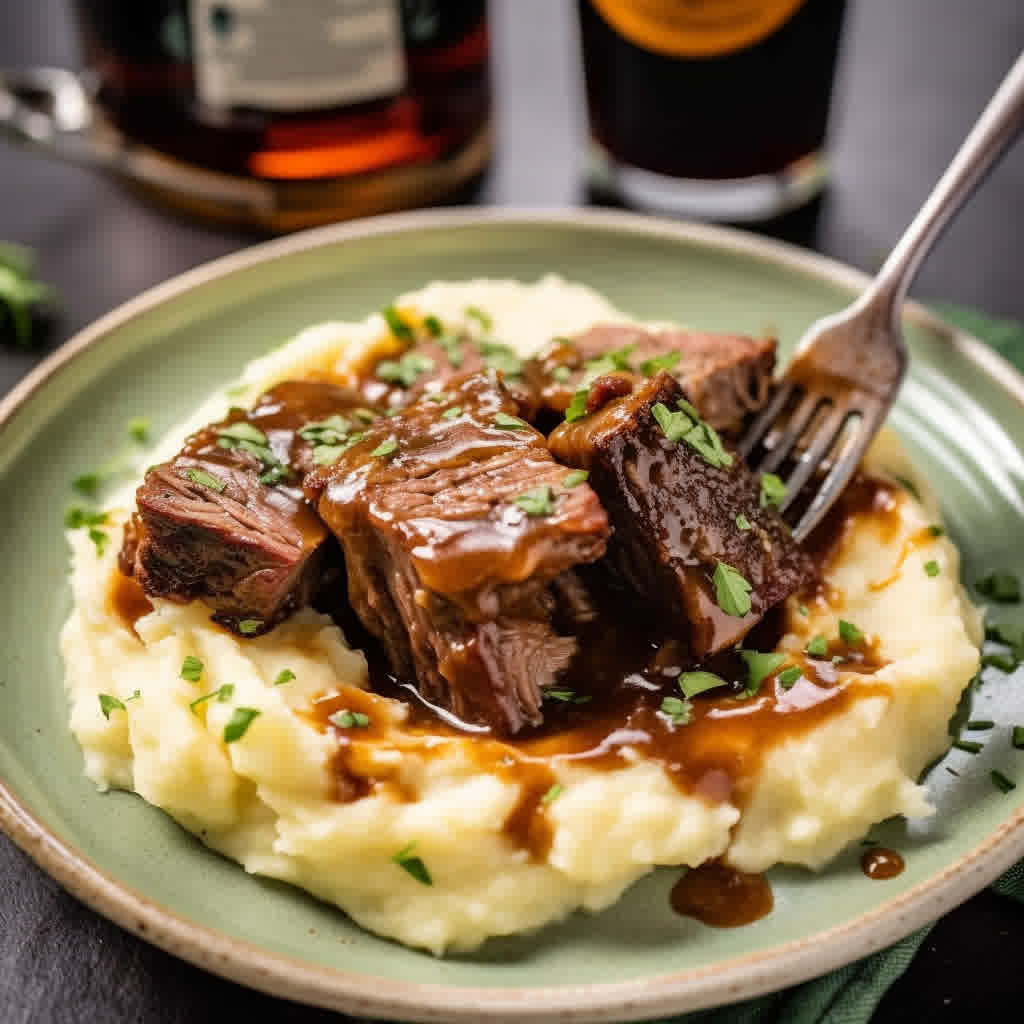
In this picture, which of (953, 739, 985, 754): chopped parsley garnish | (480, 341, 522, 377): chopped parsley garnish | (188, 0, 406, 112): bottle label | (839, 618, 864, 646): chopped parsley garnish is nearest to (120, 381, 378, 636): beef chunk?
(480, 341, 522, 377): chopped parsley garnish

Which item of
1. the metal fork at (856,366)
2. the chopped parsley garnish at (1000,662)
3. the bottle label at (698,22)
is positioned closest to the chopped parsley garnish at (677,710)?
the metal fork at (856,366)

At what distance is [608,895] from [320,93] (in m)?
4.47

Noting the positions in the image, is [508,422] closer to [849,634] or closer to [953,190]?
[849,634]

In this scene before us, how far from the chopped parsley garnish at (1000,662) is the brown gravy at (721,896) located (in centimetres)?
114

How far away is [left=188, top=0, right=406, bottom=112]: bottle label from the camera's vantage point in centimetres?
695

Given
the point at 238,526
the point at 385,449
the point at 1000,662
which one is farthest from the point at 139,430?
the point at 1000,662

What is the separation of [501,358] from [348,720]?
1.65 metres

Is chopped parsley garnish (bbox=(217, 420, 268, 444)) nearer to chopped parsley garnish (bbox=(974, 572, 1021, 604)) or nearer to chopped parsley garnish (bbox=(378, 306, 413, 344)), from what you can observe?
chopped parsley garnish (bbox=(378, 306, 413, 344))

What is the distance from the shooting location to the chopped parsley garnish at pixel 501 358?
527cm

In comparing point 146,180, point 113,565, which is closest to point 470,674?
point 113,565

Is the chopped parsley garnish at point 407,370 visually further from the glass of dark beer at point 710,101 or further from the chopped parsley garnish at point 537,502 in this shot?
the glass of dark beer at point 710,101

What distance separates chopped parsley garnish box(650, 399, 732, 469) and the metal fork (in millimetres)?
489

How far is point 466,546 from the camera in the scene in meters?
4.14

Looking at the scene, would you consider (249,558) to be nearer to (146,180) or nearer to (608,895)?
(608,895)
